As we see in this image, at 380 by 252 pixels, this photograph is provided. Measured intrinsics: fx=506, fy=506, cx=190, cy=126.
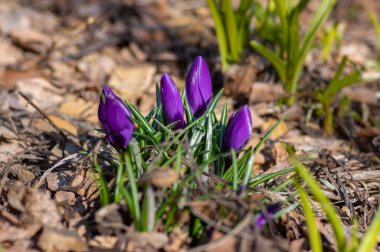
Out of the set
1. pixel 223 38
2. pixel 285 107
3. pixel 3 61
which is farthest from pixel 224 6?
pixel 3 61

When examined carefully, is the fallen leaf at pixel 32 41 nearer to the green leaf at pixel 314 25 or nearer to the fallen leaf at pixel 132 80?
the fallen leaf at pixel 132 80

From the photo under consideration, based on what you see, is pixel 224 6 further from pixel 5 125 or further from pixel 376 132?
pixel 5 125

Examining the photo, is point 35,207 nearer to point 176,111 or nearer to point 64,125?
point 176,111

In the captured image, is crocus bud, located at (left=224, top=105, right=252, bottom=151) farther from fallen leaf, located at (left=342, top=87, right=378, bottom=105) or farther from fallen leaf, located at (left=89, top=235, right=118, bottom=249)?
fallen leaf, located at (left=342, top=87, right=378, bottom=105)

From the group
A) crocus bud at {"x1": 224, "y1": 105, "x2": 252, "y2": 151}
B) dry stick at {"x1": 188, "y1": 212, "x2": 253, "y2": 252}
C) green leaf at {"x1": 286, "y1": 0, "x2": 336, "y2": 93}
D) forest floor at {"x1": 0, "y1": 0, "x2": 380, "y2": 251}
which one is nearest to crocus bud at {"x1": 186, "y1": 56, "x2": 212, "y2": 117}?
crocus bud at {"x1": 224, "y1": 105, "x2": 252, "y2": 151}

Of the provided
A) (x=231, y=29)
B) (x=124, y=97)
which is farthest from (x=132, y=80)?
(x=231, y=29)
